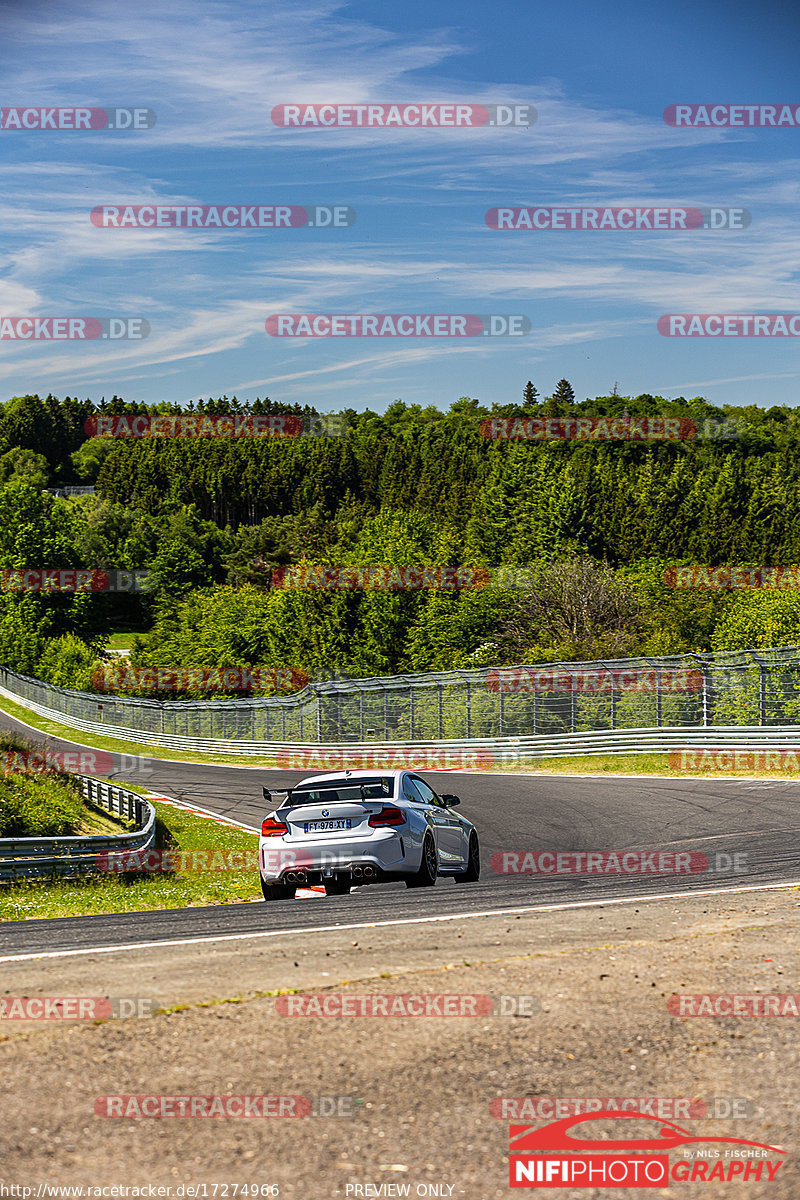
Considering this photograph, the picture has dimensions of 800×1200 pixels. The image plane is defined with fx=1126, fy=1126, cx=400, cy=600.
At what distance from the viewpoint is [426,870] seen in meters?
11.9

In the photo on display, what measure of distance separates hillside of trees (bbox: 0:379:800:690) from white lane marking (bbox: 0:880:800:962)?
33.5 metres

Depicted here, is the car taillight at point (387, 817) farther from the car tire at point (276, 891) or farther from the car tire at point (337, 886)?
the car tire at point (276, 891)

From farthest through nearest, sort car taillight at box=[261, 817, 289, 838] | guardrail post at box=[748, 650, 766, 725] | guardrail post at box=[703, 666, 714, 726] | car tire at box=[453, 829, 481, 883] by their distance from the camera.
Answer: guardrail post at box=[703, 666, 714, 726], guardrail post at box=[748, 650, 766, 725], car tire at box=[453, 829, 481, 883], car taillight at box=[261, 817, 289, 838]

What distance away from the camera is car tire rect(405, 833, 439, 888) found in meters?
11.8

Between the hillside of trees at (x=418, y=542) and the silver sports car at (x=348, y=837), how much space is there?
108 feet

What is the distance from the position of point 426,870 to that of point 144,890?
4.47 m

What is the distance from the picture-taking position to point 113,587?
126m

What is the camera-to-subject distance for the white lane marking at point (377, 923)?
8.09 metres

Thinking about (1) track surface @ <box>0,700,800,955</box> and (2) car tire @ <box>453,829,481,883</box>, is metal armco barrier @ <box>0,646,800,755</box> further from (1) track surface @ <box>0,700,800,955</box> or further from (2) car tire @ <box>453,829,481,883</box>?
(2) car tire @ <box>453,829,481,883</box>

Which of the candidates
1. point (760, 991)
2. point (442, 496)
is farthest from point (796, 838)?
point (442, 496)

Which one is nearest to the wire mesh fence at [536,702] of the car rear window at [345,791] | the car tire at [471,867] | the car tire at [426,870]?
the car tire at [471,867]

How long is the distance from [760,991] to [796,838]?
26.0ft

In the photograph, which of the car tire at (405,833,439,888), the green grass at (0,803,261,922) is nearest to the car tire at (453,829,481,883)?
the car tire at (405,833,439,888)

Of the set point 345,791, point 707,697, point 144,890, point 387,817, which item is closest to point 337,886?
point 387,817
